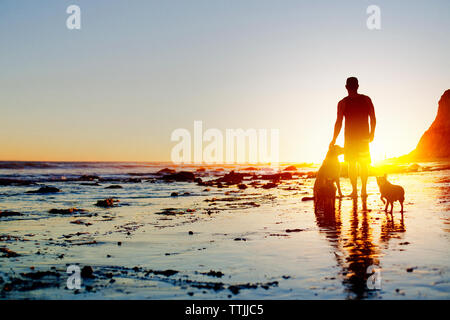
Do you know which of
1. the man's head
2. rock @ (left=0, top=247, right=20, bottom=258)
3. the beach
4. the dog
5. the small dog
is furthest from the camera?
the dog

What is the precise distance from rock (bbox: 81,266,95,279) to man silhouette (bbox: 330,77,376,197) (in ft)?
25.9

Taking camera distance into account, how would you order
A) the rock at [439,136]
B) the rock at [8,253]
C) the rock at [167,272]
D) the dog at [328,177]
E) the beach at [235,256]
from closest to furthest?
the beach at [235,256], the rock at [167,272], the rock at [8,253], the dog at [328,177], the rock at [439,136]

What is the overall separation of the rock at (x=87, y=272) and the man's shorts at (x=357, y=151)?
8.14 m

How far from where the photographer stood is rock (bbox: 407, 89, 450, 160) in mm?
100875

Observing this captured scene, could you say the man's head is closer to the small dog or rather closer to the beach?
the small dog

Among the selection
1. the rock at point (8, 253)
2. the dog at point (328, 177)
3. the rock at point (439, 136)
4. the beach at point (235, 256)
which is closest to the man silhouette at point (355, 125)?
the dog at point (328, 177)

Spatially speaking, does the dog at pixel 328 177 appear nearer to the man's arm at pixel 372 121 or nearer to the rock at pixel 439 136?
the man's arm at pixel 372 121

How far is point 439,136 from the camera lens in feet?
339

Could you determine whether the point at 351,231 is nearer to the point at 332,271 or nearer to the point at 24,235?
the point at 332,271

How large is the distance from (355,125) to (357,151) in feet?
2.35

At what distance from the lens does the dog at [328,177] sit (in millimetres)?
10672

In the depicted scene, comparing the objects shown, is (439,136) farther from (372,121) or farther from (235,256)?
(235,256)
